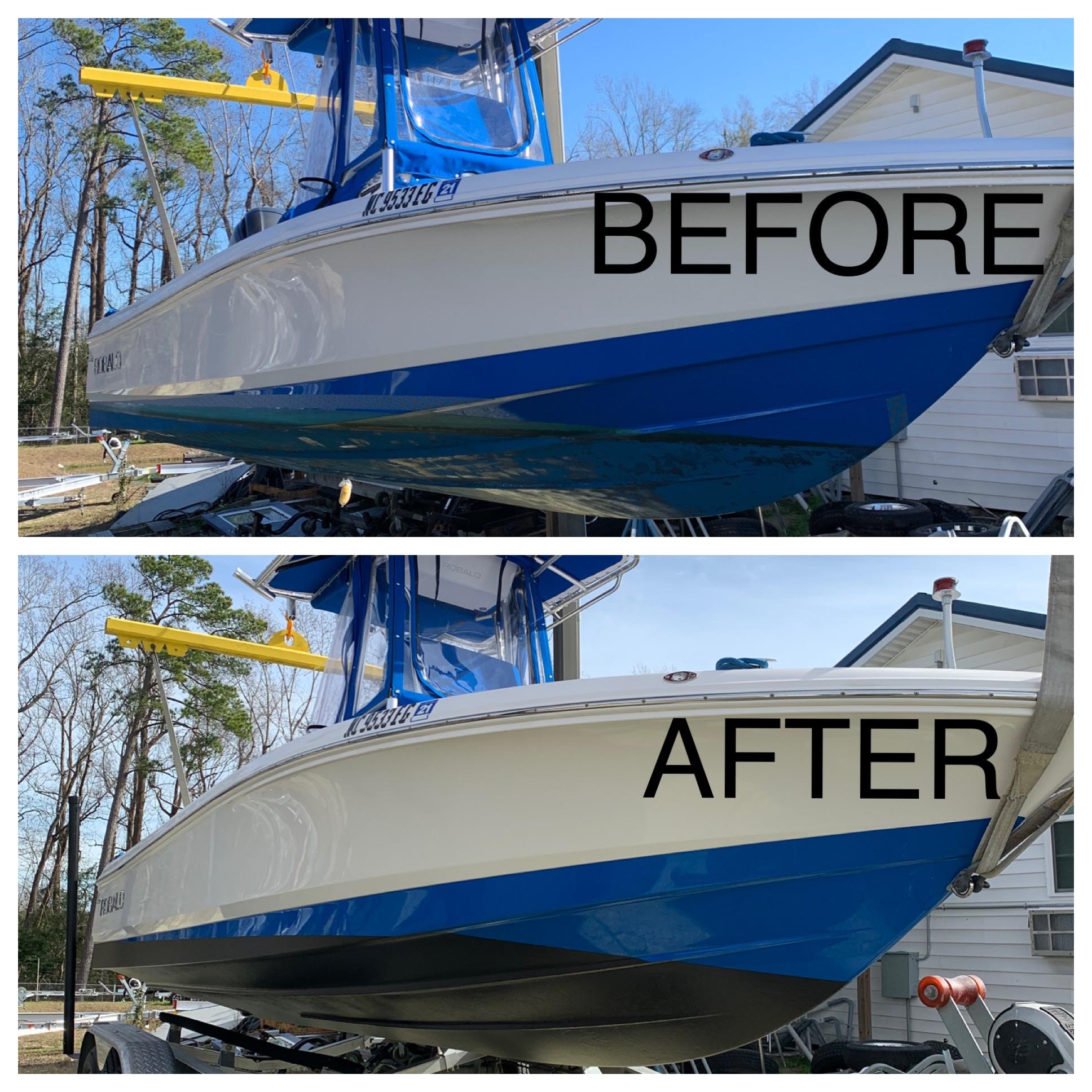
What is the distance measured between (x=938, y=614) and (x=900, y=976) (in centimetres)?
276

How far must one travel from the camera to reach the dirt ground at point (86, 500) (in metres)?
7.81

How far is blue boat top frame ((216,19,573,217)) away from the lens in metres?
4.07

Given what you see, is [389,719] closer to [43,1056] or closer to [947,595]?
[947,595]

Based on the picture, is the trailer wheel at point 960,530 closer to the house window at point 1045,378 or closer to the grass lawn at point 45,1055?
the house window at point 1045,378

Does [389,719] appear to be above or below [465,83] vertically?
below

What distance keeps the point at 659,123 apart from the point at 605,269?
14703 millimetres

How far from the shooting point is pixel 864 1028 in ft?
24.8

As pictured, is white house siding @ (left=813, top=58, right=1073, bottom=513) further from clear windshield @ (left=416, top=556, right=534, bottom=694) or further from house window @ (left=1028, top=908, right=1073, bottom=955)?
clear windshield @ (left=416, top=556, right=534, bottom=694)

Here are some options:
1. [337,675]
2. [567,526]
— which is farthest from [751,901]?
[567,526]

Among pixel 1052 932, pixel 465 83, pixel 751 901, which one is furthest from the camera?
pixel 1052 932

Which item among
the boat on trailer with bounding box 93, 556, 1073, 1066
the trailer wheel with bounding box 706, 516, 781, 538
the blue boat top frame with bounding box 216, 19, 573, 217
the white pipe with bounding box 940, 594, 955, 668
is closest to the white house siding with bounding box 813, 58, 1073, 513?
the trailer wheel with bounding box 706, 516, 781, 538

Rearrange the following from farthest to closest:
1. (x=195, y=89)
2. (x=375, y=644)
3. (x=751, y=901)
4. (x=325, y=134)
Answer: (x=195, y=89) < (x=325, y=134) < (x=375, y=644) < (x=751, y=901)

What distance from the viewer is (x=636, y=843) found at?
2.84m

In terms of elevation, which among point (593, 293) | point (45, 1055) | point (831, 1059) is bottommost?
point (45, 1055)
